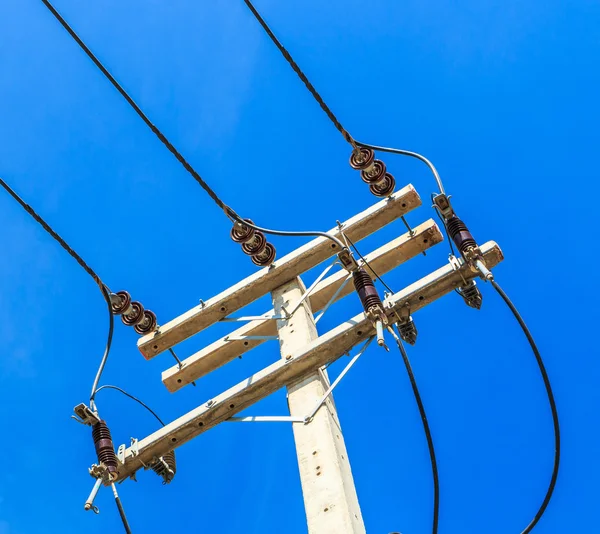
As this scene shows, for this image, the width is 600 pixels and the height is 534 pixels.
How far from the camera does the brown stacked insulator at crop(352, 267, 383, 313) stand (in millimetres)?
6363

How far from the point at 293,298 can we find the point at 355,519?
2704 millimetres

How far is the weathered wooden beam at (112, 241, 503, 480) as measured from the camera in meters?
6.46

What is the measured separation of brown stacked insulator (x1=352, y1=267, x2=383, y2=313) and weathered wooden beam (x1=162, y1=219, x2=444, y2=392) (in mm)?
1489

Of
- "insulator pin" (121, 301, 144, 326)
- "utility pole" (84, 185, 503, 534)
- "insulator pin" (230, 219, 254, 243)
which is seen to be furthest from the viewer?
"insulator pin" (121, 301, 144, 326)

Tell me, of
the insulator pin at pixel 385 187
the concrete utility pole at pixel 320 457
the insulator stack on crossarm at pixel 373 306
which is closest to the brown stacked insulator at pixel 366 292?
the insulator stack on crossarm at pixel 373 306

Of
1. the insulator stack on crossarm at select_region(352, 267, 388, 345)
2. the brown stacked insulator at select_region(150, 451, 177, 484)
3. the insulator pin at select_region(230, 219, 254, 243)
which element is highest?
the insulator pin at select_region(230, 219, 254, 243)

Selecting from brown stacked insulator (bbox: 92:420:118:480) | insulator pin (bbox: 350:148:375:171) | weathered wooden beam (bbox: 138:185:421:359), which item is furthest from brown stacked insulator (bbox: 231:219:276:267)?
brown stacked insulator (bbox: 92:420:118:480)

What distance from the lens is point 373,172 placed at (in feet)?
25.4

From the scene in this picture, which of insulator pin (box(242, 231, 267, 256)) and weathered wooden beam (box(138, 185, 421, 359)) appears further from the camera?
insulator pin (box(242, 231, 267, 256))

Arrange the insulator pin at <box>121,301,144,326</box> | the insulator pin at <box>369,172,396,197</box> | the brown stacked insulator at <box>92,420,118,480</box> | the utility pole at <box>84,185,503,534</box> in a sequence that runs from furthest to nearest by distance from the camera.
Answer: the insulator pin at <box>121,301,144,326</box>, the insulator pin at <box>369,172,396,197</box>, the brown stacked insulator at <box>92,420,118,480</box>, the utility pole at <box>84,185,503,534</box>

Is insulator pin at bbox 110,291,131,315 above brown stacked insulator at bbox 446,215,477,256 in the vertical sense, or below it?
above

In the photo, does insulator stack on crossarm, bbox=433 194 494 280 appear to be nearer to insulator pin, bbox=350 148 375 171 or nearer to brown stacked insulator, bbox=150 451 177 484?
insulator pin, bbox=350 148 375 171

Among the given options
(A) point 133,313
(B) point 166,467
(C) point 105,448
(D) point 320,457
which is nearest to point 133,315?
(A) point 133,313

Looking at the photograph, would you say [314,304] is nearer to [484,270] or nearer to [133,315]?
[133,315]
